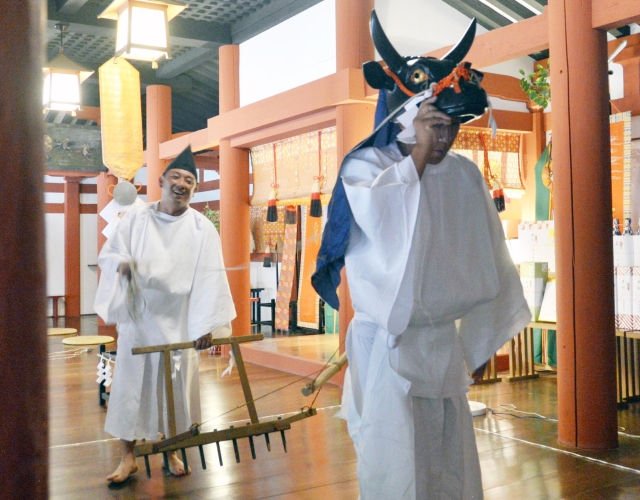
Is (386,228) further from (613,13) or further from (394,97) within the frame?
(613,13)

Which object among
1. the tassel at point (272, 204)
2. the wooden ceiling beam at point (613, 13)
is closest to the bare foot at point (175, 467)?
the wooden ceiling beam at point (613, 13)

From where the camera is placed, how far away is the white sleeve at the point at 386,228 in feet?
6.14

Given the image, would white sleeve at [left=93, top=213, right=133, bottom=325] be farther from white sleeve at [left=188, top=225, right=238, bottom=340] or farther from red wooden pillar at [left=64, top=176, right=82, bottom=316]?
red wooden pillar at [left=64, top=176, right=82, bottom=316]

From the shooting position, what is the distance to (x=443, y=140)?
1.96 m

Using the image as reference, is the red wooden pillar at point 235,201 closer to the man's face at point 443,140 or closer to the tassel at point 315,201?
the tassel at point 315,201

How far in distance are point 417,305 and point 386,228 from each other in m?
0.23

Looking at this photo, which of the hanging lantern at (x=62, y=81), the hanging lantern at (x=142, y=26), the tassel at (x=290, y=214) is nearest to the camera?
the hanging lantern at (x=142, y=26)

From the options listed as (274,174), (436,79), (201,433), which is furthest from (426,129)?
(274,174)

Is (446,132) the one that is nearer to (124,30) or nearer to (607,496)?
(607,496)

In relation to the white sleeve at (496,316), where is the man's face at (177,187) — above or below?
above

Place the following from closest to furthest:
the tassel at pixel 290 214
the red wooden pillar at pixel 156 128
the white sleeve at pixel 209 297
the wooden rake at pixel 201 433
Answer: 1. the wooden rake at pixel 201 433
2. the white sleeve at pixel 209 297
3. the red wooden pillar at pixel 156 128
4. the tassel at pixel 290 214

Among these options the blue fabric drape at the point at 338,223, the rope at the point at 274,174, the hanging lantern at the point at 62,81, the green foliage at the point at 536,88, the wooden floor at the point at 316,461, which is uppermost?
the hanging lantern at the point at 62,81

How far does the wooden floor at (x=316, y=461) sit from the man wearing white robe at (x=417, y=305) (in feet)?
3.90

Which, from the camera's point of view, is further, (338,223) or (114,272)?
(114,272)
